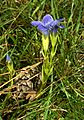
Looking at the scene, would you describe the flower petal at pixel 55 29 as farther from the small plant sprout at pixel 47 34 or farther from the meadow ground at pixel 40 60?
the meadow ground at pixel 40 60

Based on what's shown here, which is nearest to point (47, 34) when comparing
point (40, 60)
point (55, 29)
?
point (55, 29)

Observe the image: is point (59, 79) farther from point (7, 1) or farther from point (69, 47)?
point (7, 1)

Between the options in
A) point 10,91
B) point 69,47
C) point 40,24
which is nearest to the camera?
point 40,24

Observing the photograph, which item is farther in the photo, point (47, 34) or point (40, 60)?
point (40, 60)

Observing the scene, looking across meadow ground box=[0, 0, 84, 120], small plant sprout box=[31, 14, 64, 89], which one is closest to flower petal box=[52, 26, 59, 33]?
small plant sprout box=[31, 14, 64, 89]

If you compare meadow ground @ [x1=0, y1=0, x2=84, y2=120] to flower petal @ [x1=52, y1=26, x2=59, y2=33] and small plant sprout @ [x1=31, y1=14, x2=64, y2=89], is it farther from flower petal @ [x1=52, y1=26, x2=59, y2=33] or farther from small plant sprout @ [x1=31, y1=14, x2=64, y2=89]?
flower petal @ [x1=52, y1=26, x2=59, y2=33]

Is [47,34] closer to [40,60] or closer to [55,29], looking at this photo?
[55,29]

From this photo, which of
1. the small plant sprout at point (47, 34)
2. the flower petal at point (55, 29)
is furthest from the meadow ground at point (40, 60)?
the flower petal at point (55, 29)

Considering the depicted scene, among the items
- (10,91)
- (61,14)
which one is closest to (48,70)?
(10,91)
